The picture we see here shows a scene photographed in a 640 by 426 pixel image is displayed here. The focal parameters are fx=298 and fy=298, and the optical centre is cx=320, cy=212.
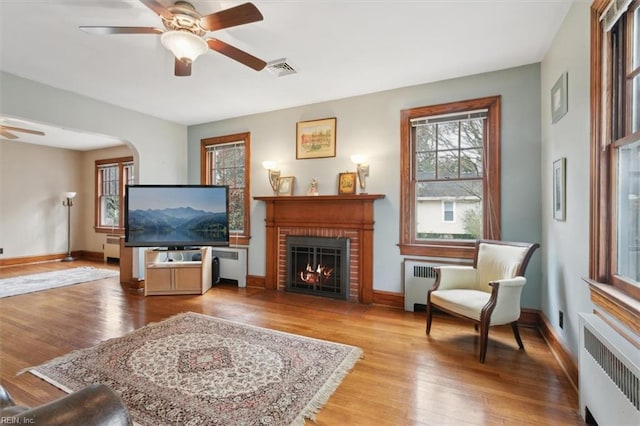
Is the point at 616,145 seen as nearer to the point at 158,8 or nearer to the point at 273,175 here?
the point at 158,8

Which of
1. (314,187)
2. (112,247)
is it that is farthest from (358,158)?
(112,247)

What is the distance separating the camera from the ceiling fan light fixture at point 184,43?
2.08 metres

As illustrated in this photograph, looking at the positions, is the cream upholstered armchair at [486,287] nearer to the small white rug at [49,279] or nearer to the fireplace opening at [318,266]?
the fireplace opening at [318,266]

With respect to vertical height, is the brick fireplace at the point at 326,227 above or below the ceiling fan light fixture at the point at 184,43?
below

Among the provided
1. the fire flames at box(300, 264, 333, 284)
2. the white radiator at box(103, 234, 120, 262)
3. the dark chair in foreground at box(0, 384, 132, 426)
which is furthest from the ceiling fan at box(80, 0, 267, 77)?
the white radiator at box(103, 234, 120, 262)

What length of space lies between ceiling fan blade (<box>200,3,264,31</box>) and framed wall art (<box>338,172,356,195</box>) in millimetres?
2296

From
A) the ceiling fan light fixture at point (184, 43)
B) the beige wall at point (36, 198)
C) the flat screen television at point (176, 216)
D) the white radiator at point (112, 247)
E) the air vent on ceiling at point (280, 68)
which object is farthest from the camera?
the white radiator at point (112, 247)

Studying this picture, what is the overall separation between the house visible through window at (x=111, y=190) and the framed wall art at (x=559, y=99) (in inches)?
293

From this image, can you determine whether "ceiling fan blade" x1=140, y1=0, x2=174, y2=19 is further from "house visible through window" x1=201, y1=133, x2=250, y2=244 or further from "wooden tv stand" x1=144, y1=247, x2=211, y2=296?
"wooden tv stand" x1=144, y1=247, x2=211, y2=296

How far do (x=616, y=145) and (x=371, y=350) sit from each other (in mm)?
2155

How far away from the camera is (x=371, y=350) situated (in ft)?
8.28

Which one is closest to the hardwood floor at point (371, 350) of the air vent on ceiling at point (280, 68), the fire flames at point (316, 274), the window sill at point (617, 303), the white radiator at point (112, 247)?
the fire flames at point (316, 274)

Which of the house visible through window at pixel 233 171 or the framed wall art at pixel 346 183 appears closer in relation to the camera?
the framed wall art at pixel 346 183

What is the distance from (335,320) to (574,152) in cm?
254
